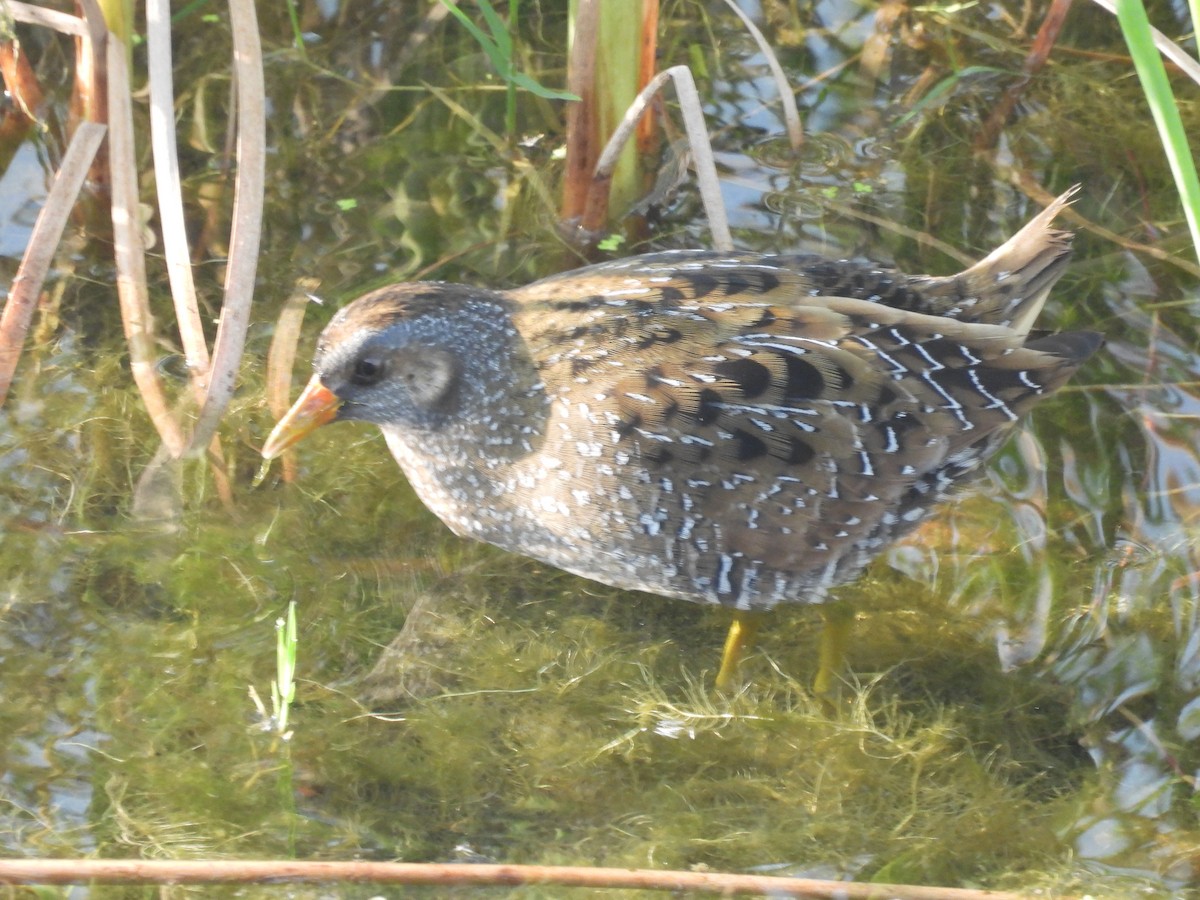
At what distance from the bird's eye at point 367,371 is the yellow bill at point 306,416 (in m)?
0.08

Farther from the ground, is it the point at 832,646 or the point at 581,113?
the point at 581,113

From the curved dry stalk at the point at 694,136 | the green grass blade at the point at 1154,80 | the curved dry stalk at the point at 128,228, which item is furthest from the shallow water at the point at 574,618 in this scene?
the green grass blade at the point at 1154,80

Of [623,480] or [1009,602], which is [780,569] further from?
[1009,602]

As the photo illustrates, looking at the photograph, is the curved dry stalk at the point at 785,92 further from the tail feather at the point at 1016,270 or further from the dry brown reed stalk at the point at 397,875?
the dry brown reed stalk at the point at 397,875

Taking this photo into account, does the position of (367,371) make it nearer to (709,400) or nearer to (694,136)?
(709,400)

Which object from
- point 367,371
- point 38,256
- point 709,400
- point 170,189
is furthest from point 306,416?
point 709,400

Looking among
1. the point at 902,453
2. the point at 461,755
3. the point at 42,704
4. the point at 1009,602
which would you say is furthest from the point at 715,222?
the point at 42,704

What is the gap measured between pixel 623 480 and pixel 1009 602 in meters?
1.28

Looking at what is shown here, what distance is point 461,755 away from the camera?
144 inches

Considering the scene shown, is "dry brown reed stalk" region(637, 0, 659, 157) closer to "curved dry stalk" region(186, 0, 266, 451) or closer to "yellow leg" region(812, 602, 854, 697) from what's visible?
"curved dry stalk" region(186, 0, 266, 451)

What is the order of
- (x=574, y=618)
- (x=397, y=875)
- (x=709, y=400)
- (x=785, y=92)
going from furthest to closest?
(x=785, y=92) < (x=574, y=618) < (x=709, y=400) < (x=397, y=875)

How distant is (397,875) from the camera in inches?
114

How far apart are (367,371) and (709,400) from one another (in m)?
0.90

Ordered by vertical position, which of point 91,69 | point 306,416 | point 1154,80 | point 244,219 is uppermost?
point 1154,80
